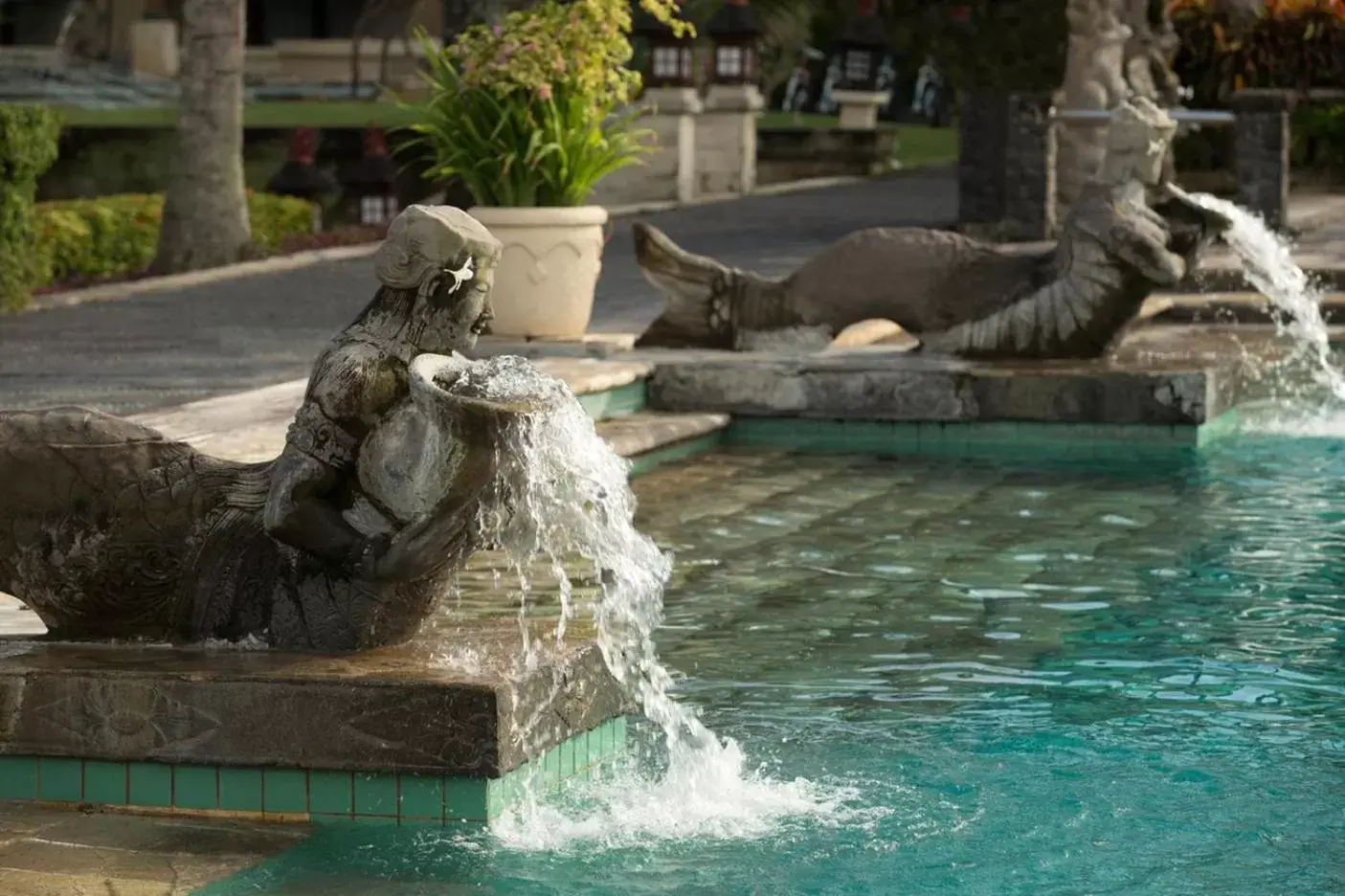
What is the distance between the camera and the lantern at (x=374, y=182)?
2861cm

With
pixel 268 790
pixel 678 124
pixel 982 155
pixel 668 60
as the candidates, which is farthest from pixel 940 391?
pixel 668 60

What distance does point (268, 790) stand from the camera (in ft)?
17.6

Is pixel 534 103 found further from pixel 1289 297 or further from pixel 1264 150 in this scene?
pixel 1264 150

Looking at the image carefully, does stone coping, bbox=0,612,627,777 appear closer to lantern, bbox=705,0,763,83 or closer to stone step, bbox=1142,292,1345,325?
stone step, bbox=1142,292,1345,325

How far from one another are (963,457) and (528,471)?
6407 millimetres

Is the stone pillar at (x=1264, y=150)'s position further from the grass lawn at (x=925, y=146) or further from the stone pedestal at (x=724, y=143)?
the grass lawn at (x=925, y=146)

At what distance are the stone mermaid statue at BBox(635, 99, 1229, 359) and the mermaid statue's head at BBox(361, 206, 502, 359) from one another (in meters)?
6.05

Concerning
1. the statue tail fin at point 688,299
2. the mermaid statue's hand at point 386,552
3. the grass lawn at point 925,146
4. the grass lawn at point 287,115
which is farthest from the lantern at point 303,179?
the mermaid statue's hand at point 386,552

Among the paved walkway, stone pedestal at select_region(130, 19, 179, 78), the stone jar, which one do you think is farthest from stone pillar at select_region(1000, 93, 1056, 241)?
stone pedestal at select_region(130, 19, 179, 78)

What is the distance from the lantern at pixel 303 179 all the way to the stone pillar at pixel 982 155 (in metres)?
7.75

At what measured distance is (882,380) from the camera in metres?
11.9

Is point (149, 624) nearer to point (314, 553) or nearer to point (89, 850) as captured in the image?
point (314, 553)

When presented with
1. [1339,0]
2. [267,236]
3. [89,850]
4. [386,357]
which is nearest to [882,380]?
[386,357]

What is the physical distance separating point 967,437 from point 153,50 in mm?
34215
